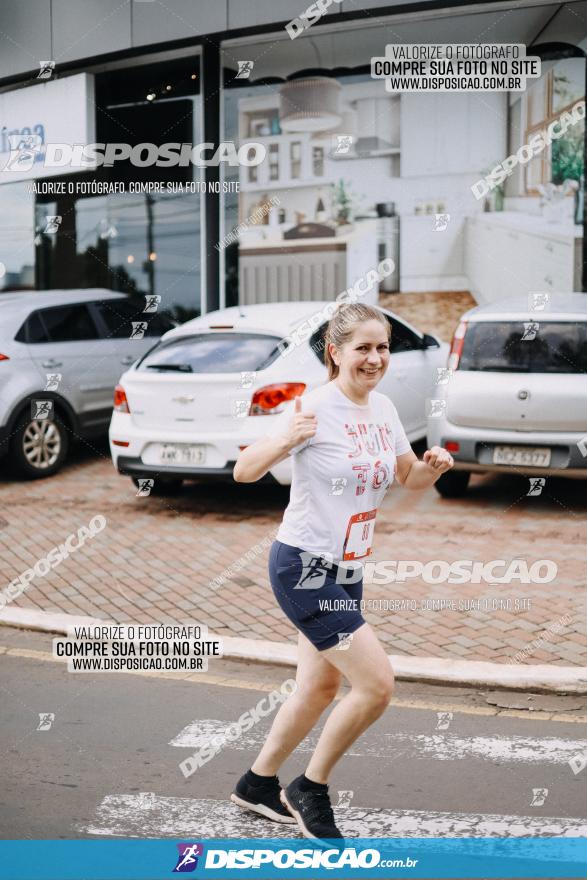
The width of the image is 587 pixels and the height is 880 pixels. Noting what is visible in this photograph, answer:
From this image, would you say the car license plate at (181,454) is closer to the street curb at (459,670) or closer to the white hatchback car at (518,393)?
the white hatchback car at (518,393)

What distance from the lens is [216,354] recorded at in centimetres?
896

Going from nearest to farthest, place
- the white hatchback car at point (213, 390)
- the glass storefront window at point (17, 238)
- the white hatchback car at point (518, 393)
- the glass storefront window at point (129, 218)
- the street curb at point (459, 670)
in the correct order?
the street curb at point (459, 670) < the white hatchback car at point (518, 393) < the white hatchback car at point (213, 390) < the glass storefront window at point (129, 218) < the glass storefront window at point (17, 238)

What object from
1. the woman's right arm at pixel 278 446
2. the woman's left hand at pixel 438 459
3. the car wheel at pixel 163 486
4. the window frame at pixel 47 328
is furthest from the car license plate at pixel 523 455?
the woman's right arm at pixel 278 446

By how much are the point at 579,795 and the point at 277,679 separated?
6.02 feet

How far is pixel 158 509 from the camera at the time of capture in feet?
31.5

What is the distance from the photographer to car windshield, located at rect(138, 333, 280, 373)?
28.8 ft

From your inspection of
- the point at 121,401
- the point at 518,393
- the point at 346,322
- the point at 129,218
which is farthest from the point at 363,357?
the point at 129,218

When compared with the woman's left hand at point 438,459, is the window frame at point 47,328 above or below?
above

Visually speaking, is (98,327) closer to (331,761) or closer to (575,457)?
(575,457)

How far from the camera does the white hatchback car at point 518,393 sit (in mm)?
8578

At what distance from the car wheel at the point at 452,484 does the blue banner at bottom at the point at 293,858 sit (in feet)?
19.7

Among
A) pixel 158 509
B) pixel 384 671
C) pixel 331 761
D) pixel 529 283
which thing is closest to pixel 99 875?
pixel 331 761

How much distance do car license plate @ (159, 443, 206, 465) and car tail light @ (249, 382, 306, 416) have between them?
558mm

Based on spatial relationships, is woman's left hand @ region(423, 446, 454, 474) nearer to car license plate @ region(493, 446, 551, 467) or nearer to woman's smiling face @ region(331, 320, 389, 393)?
woman's smiling face @ region(331, 320, 389, 393)
